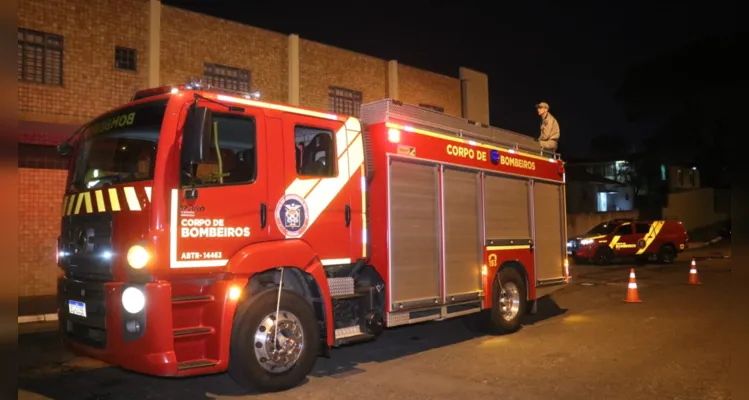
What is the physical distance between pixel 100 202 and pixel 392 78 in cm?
1692

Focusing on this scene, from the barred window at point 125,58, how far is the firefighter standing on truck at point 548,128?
34.6ft

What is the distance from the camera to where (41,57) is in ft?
45.6

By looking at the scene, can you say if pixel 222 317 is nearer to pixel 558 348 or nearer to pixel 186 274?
pixel 186 274

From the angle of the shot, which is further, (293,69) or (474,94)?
(474,94)

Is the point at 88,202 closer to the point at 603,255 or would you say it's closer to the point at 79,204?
the point at 79,204

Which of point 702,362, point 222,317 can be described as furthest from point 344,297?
point 702,362

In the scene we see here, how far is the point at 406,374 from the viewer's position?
659cm

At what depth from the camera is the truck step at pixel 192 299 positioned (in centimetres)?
495

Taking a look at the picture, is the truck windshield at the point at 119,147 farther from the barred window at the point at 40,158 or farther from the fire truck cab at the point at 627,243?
the fire truck cab at the point at 627,243

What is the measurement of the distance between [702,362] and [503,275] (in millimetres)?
2878

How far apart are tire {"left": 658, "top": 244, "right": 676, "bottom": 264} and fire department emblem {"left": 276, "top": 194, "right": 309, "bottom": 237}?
20.2 m

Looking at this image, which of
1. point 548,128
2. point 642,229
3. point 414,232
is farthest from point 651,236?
point 414,232

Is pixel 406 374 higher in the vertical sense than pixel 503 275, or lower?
lower

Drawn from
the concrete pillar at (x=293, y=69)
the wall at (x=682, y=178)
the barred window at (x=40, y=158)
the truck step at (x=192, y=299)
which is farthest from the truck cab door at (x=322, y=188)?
the wall at (x=682, y=178)
